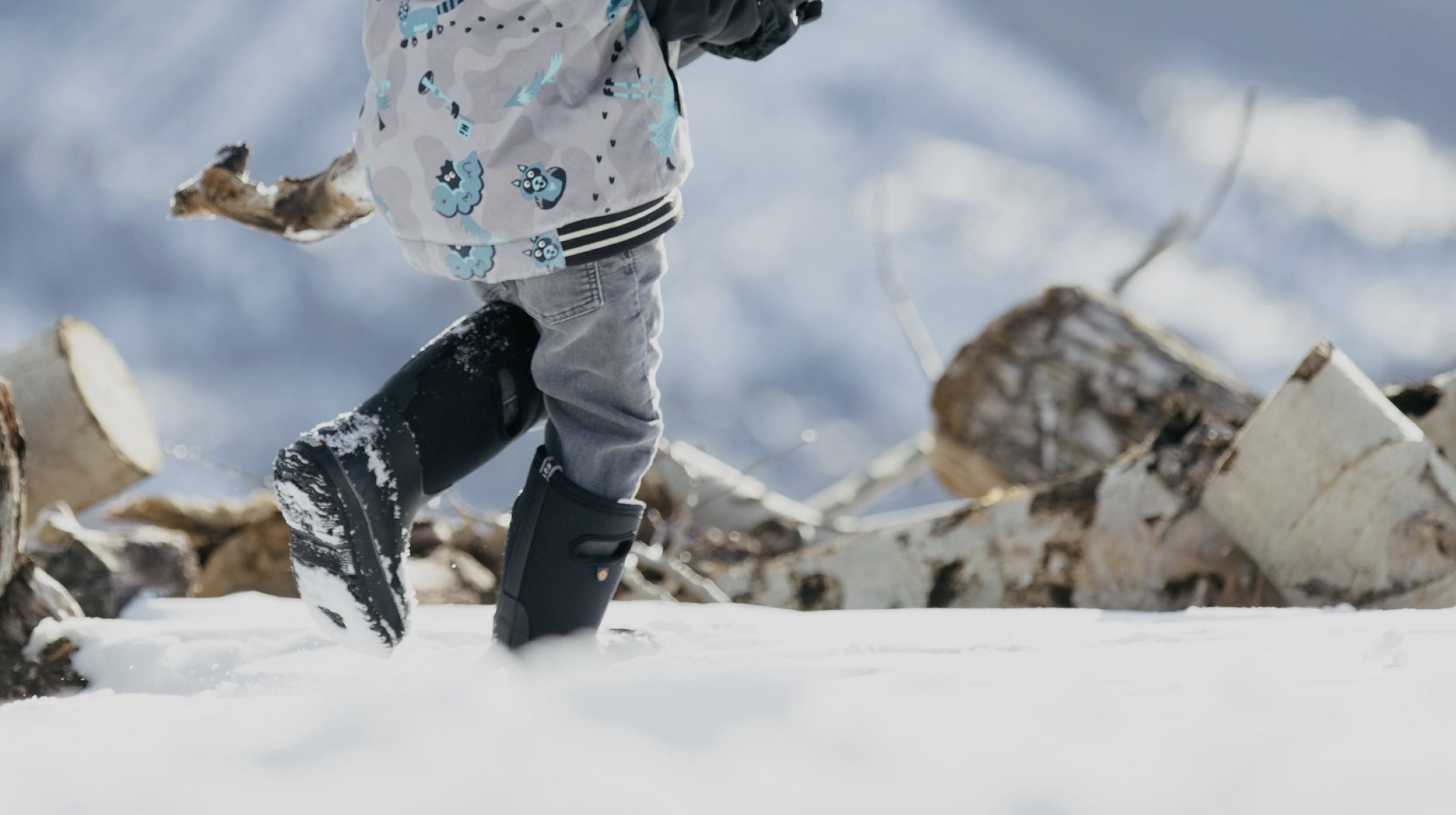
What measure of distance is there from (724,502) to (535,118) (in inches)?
88.4

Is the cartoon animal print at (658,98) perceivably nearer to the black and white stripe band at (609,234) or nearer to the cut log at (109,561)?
the black and white stripe band at (609,234)

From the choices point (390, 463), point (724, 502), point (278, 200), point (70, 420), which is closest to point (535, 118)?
point (390, 463)

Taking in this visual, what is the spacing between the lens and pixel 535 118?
1019 mm

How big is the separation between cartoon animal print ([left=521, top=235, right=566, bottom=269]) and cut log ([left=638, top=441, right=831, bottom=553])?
201 centimetres

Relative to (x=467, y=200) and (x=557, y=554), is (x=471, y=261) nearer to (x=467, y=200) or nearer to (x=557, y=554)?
(x=467, y=200)

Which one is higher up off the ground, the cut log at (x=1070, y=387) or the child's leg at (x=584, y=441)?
the child's leg at (x=584, y=441)

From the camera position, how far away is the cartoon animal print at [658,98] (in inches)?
40.4

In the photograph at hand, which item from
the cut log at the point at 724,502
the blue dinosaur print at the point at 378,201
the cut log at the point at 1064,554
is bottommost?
the cut log at the point at 724,502

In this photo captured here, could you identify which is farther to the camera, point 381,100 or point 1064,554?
point 1064,554

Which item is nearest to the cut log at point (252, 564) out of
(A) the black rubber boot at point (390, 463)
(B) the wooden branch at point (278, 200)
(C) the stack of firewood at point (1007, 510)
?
(C) the stack of firewood at point (1007, 510)

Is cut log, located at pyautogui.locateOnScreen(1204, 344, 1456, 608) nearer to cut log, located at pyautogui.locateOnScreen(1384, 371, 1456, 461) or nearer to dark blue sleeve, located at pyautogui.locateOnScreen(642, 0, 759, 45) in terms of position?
cut log, located at pyautogui.locateOnScreen(1384, 371, 1456, 461)

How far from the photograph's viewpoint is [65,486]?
Result: 2.33 meters

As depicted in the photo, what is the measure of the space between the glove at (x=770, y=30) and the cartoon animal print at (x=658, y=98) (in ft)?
0.32

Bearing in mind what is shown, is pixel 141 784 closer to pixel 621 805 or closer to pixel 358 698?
pixel 358 698
